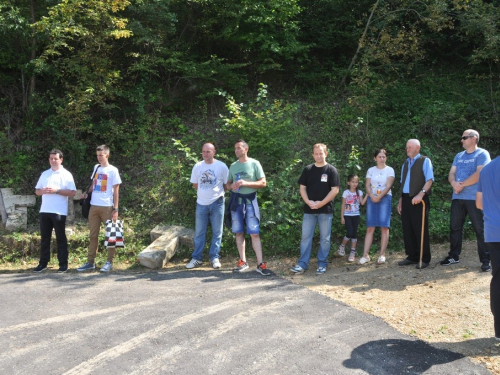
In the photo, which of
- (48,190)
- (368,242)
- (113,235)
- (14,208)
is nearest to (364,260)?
(368,242)

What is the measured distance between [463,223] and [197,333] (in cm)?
436

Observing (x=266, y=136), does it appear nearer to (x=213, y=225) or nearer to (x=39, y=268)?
(x=213, y=225)

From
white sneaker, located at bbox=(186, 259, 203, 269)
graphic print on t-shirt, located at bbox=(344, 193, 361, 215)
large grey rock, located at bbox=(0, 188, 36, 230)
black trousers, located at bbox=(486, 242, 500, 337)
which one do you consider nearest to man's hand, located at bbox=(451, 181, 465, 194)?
graphic print on t-shirt, located at bbox=(344, 193, 361, 215)

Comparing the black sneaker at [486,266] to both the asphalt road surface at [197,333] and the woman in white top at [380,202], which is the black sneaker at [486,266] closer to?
the woman in white top at [380,202]

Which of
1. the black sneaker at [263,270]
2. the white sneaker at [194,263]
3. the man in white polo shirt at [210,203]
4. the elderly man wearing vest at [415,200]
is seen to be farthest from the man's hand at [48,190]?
the elderly man wearing vest at [415,200]

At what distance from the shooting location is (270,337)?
14.9 feet

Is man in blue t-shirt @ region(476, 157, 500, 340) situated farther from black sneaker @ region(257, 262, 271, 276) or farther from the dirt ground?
black sneaker @ region(257, 262, 271, 276)

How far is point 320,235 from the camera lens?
7082 mm

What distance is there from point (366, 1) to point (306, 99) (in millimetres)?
3803

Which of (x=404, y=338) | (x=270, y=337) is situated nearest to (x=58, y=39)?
(x=270, y=337)

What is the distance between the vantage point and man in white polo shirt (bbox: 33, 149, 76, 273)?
7.32 meters

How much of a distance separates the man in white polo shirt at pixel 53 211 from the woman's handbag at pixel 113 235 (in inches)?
27.1

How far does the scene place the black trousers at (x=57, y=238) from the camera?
7332 mm

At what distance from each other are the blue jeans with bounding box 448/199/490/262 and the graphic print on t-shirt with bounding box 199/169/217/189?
11.7ft
